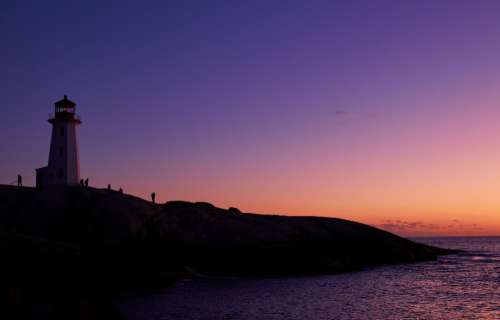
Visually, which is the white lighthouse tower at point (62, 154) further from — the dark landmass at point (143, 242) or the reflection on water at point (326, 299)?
the reflection on water at point (326, 299)

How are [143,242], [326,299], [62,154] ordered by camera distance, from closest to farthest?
[326,299], [143,242], [62,154]

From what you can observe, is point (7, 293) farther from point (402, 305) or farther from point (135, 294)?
point (402, 305)

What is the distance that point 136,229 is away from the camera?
48.8 metres

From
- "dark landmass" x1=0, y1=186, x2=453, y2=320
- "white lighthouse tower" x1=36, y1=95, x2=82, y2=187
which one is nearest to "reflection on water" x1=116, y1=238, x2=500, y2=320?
"dark landmass" x1=0, y1=186, x2=453, y2=320

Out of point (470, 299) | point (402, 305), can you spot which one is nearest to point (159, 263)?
point (402, 305)

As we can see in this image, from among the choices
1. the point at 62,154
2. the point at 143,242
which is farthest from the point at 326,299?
the point at 62,154

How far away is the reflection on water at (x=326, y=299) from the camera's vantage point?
28578 mm

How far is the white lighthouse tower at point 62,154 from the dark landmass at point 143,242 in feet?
12.6

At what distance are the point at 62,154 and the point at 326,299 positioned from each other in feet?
129

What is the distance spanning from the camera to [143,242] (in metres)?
48.1

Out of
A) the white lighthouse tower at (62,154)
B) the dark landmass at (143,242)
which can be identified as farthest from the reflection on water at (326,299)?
the white lighthouse tower at (62,154)

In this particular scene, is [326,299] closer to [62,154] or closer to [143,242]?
[143,242]

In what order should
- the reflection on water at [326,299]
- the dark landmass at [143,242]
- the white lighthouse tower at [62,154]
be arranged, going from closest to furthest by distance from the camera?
the reflection on water at [326,299]
the dark landmass at [143,242]
the white lighthouse tower at [62,154]

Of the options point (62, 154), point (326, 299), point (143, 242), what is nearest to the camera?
point (326, 299)
